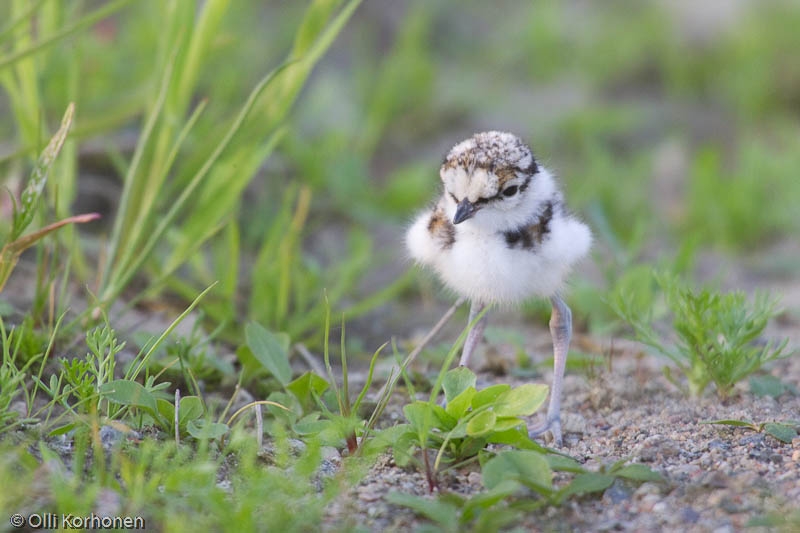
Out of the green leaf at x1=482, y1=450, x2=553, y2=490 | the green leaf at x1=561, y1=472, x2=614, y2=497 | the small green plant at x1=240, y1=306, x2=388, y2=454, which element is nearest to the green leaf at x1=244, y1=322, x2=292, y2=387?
the small green plant at x1=240, y1=306, x2=388, y2=454

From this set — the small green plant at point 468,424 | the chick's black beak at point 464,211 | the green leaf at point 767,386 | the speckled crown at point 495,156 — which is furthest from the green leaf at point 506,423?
the green leaf at point 767,386

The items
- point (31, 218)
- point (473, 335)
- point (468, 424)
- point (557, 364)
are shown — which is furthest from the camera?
point (473, 335)

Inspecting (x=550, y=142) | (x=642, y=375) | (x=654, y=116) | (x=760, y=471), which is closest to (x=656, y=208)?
(x=550, y=142)

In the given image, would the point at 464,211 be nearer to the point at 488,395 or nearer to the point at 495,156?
the point at 495,156

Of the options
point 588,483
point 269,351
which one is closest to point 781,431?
point 588,483

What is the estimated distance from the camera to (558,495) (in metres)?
1.98

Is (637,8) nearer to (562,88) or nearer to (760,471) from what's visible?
(562,88)

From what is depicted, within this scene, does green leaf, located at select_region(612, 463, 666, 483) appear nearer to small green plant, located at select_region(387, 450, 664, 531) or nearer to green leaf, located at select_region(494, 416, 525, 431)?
small green plant, located at select_region(387, 450, 664, 531)

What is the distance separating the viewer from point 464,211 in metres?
2.35

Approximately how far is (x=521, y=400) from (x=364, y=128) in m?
3.10

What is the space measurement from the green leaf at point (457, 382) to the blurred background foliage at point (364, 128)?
0.74 m

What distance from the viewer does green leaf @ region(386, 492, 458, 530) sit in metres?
1.84

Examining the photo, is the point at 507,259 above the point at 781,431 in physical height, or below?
above

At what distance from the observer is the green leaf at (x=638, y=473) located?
2.04m
